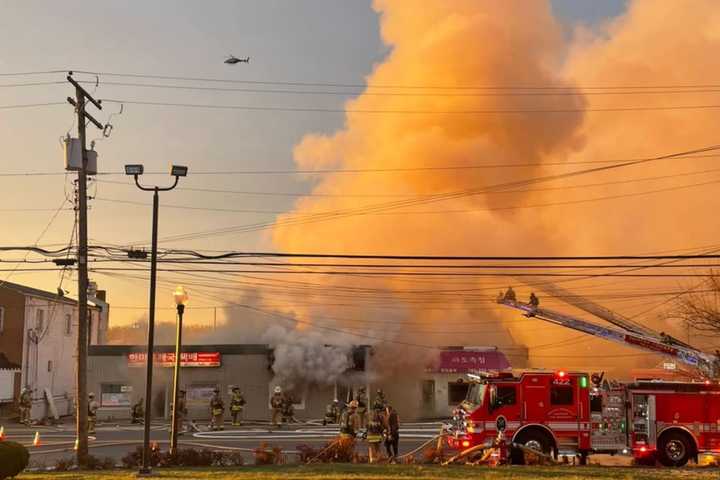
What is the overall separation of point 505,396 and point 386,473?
207 inches

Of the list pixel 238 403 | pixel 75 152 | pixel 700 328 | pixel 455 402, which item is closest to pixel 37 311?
pixel 238 403

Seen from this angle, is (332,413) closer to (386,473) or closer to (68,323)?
(386,473)

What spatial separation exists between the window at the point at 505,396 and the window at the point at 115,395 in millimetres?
23309

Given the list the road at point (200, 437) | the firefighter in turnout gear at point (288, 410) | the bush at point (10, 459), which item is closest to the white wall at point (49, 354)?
the road at point (200, 437)

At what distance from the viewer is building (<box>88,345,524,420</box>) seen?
3447 cm

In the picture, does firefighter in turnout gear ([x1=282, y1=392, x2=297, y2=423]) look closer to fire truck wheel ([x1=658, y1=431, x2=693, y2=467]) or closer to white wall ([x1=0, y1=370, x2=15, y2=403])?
white wall ([x1=0, y1=370, x2=15, y2=403])

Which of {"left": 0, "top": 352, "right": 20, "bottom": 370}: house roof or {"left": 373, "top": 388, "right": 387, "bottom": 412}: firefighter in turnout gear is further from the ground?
{"left": 0, "top": 352, "right": 20, "bottom": 370}: house roof

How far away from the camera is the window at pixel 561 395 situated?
1789 centimetres

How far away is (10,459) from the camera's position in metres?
12.5

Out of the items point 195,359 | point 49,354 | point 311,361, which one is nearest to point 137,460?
point 311,361

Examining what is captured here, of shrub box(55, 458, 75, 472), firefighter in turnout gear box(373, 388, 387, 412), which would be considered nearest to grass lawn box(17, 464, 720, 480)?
shrub box(55, 458, 75, 472)

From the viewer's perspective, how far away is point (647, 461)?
58.7 ft

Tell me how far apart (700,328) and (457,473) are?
19.5 metres

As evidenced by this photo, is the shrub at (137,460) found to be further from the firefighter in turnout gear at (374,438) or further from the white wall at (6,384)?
the white wall at (6,384)
